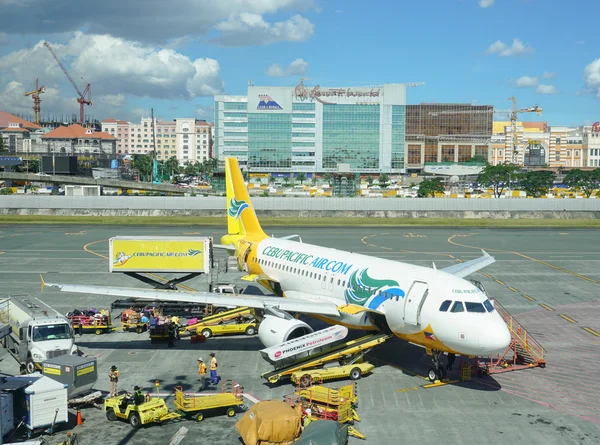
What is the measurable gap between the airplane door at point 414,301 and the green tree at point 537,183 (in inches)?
5857

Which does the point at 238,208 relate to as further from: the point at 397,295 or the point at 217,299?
the point at 397,295

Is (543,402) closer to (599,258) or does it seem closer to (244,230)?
(244,230)

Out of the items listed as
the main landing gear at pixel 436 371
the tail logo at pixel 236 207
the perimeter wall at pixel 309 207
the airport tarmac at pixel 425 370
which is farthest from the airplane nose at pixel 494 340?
the perimeter wall at pixel 309 207

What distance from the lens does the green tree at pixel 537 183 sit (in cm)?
16688

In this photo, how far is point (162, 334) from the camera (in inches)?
1501

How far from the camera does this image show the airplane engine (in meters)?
32.3

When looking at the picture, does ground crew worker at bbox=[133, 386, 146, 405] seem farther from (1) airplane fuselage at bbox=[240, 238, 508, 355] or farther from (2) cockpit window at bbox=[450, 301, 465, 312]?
(2) cockpit window at bbox=[450, 301, 465, 312]

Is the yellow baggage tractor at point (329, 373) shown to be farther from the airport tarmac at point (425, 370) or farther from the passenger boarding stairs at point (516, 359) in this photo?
the passenger boarding stairs at point (516, 359)

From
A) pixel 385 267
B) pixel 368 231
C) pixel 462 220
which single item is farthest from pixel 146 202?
pixel 385 267

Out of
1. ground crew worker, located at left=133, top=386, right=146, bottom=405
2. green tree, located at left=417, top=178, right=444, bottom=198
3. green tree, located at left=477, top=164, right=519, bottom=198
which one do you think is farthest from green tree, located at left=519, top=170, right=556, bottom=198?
ground crew worker, located at left=133, top=386, right=146, bottom=405

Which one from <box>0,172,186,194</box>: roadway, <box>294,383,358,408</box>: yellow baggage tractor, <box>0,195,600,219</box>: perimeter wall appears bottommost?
<box>294,383,358,408</box>: yellow baggage tractor

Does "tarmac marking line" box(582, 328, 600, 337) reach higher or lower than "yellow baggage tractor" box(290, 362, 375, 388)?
lower

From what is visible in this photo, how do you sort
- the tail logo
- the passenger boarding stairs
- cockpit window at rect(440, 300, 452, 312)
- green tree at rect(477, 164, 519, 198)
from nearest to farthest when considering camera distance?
cockpit window at rect(440, 300, 452, 312), the passenger boarding stairs, the tail logo, green tree at rect(477, 164, 519, 198)

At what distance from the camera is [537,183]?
167 m
